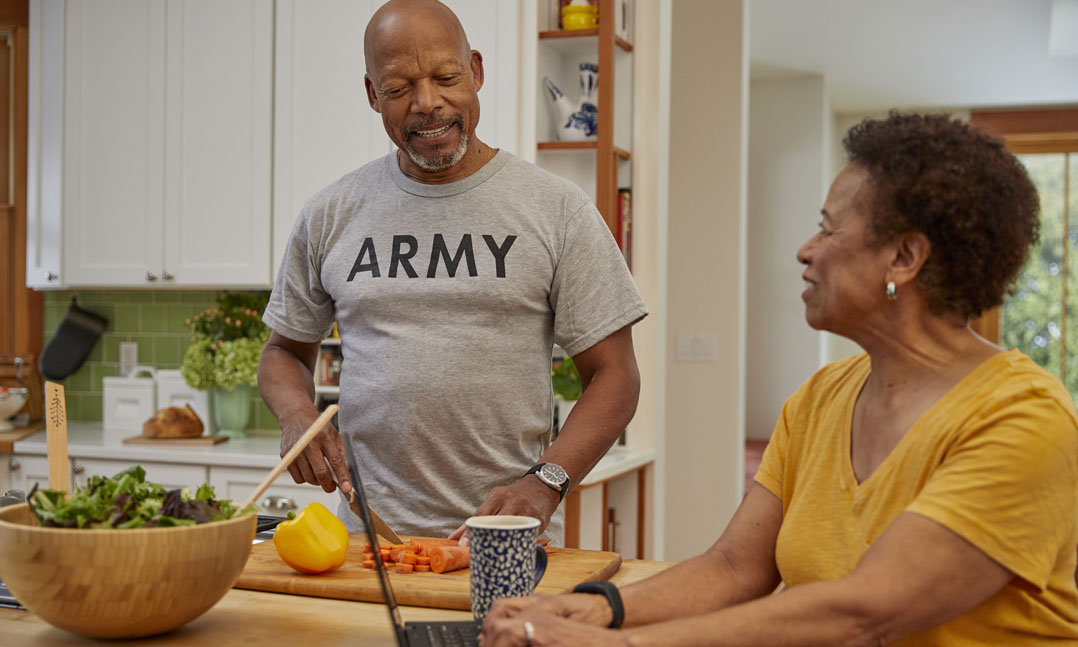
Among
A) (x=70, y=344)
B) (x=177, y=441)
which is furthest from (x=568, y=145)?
(x=70, y=344)

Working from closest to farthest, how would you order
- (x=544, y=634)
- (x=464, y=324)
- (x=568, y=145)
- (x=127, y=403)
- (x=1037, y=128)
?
(x=544, y=634) < (x=464, y=324) < (x=568, y=145) < (x=127, y=403) < (x=1037, y=128)

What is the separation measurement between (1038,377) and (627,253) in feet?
7.73

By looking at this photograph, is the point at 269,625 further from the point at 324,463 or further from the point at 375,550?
the point at 324,463

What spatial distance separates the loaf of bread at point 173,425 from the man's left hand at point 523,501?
2174 mm

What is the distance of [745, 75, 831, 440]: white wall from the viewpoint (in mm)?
7527

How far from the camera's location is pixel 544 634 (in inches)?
43.0

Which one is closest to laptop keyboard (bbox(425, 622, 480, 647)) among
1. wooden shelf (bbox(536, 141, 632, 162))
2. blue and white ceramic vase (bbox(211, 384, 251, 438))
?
wooden shelf (bbox(536, 141, 632, 162))

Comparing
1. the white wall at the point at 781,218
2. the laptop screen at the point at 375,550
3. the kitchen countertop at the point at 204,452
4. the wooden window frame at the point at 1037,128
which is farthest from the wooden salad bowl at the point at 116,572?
the wooden window frame at the point at 1037,128

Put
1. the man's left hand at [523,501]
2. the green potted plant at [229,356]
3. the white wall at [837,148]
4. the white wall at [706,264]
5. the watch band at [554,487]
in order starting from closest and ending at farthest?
the man's left hand at [523,501]
the watch band at [554,487]
the green potted plant at [229,356]
the white wall at [706,264]
the white wall at [837,148]

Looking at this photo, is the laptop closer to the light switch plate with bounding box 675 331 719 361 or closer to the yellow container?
the yellow container

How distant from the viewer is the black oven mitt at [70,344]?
4.11 m

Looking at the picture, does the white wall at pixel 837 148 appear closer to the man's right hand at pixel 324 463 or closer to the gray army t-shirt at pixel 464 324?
the gray army t-shirt at pixel 464 324

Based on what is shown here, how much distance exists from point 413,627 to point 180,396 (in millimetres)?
2782

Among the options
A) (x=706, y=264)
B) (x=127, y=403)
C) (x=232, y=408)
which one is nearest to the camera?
(x=232, y=408)
